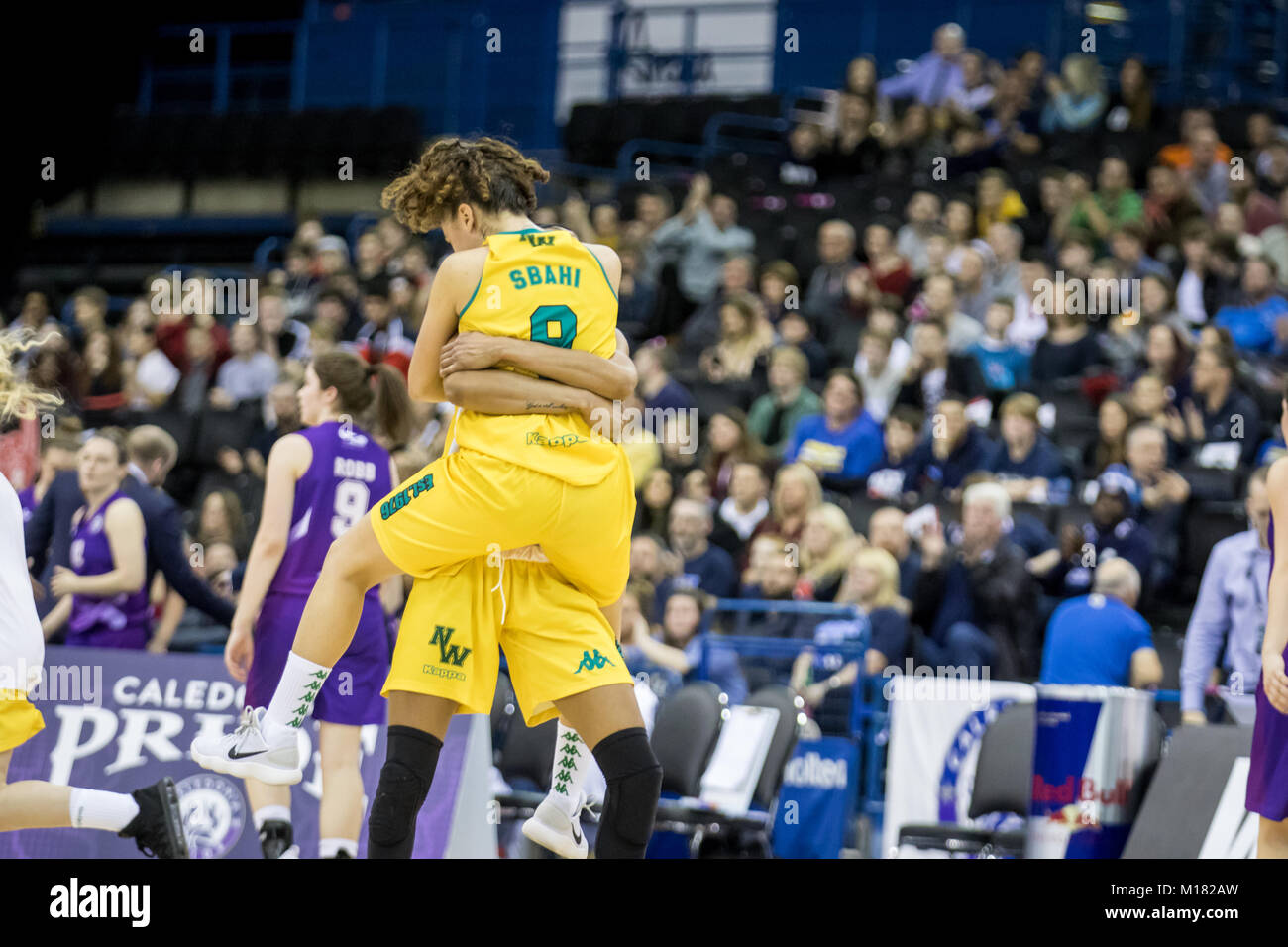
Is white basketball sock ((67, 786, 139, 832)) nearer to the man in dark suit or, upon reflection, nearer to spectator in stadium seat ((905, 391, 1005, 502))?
the man in dark suit

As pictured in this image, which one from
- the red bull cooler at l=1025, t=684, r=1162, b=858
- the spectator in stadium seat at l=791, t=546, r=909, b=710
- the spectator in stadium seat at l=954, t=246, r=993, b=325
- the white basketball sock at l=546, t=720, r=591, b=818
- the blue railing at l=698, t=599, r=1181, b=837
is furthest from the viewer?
the spectator in stadium seat at l=954, t=246, r=993, b=325

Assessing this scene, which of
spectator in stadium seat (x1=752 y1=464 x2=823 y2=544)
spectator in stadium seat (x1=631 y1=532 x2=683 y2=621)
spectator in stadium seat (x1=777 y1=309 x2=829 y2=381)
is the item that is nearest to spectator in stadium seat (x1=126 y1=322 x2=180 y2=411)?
spectator in stadium seat (x1=777 y1=309 x2=829 y2=381)

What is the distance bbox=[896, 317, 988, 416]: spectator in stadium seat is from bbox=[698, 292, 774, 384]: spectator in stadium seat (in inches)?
46.7

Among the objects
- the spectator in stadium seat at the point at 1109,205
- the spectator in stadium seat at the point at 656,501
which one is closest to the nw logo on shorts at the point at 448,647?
the spectator in stadium seat at the point at 656,501

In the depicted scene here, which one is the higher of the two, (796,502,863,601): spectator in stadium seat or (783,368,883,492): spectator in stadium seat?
(783,368,883,492): spectator in stadium seat

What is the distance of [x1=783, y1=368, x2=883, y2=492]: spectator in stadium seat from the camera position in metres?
9.62

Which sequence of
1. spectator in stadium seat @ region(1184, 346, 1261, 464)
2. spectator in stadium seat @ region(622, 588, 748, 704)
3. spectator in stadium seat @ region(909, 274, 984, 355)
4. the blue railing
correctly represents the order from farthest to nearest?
1. spectator in stadium seat @ region(909, 274, 984, 355)
2. spectator in stadium seat @ region(1184, 346, 1261, 464)
3. spectator in stadium seat @ region(622, 588, 748, 704)
4. the blue railing

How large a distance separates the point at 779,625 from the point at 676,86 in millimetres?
8961

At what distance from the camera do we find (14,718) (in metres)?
4.05

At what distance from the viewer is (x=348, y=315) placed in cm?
1200

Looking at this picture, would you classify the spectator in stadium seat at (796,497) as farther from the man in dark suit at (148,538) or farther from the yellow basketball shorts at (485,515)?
the yellow basketball shorts at (485,515)
